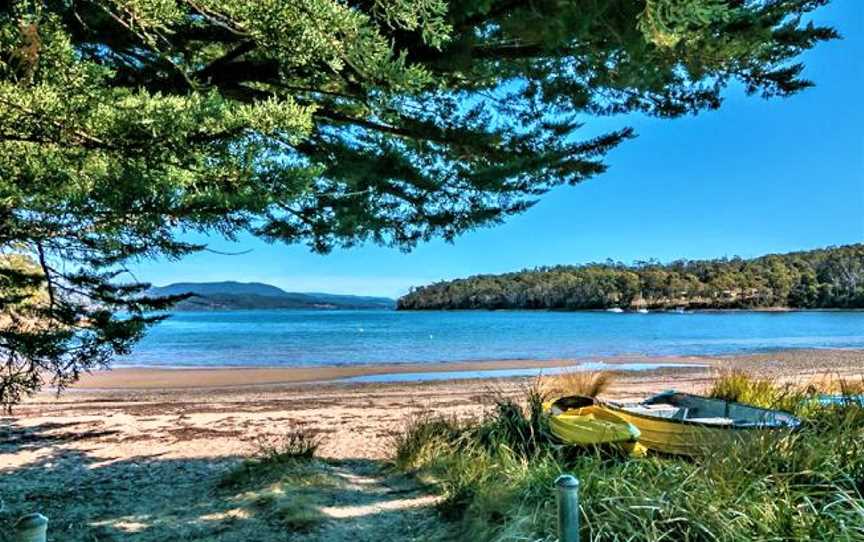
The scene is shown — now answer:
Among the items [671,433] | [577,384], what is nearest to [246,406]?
[577,384]

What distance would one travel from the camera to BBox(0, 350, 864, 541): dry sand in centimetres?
480

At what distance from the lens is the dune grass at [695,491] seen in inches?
114

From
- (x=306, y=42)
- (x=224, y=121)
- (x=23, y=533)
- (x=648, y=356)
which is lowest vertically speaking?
(x=648, y=356)

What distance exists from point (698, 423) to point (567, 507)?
3.64 metres

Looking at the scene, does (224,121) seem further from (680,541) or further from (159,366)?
Answer: (159,366)

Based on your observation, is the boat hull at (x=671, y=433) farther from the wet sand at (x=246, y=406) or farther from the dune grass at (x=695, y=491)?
the wet sand at (x=246, y=406)

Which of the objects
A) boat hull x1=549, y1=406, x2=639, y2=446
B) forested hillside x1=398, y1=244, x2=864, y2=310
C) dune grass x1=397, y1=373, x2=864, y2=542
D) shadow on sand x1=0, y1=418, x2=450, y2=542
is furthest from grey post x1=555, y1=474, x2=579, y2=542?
forested hillside x1=398, y1=244, x2=864, y2=310

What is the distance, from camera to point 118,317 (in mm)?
5508

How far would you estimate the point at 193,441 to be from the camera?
27.8 ft

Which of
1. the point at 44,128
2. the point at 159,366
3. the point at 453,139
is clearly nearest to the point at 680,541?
the point at 453,139

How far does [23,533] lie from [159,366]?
23.7 metres

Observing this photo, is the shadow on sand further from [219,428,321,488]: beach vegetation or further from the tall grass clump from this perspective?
the tall grass clump

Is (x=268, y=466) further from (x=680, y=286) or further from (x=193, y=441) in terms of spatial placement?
(x=680, y=286)

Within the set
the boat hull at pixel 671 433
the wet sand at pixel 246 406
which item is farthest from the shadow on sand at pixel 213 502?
the boat hull at pixel 671 433
